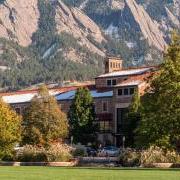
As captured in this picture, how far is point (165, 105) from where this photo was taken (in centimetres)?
5656

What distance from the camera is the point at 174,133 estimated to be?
189 ft

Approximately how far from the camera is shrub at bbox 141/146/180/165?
59.2 metres

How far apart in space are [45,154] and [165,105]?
64.3ft

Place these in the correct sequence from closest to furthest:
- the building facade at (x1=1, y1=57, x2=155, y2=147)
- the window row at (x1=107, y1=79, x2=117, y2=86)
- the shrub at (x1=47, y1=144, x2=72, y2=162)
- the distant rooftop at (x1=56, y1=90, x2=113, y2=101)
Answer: the shrub at (x1=47, y1=144, x2=72, y2=162) → the building facade at (x1=1, y1=57, x2=155, y2=147) → the distant rooftop at (x1=56, y1=90, x2=113, y2=101) → the window row at (x1=107, y1=79, x2=117, y2=86)

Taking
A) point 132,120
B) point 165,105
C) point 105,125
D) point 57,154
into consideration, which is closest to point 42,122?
point 57,154

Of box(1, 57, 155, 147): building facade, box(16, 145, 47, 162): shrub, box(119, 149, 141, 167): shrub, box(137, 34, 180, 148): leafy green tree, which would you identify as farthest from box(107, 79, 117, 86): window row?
box(137, 34, 180, 148): leafy green tree

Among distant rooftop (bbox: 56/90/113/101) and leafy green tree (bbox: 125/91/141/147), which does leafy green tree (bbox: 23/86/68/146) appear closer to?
leafy green tree (bbox: 125/91/141/147)

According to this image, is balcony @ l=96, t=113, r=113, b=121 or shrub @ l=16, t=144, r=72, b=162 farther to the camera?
balcony @ l=96, t=113, r=113, b=121

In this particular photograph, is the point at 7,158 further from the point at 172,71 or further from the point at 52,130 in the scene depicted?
the point at 172,71

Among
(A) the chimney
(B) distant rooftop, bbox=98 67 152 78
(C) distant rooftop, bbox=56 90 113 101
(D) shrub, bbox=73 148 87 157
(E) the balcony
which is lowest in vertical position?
(D) shrub, bbox=73 148 87 157

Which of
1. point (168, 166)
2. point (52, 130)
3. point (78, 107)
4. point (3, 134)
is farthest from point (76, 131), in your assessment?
point (168, 166)

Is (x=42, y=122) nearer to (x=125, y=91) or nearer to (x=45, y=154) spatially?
(x=45, y=154)

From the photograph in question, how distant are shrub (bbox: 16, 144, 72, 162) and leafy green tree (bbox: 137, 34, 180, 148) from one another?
44.4ft

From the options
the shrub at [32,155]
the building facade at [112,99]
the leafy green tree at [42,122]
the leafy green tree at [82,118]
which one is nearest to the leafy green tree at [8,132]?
the shrub at [32,155]
